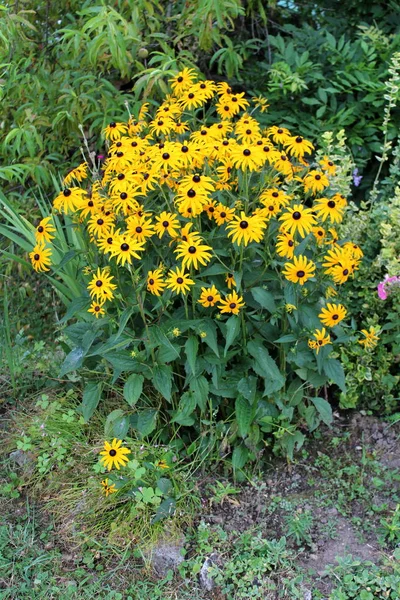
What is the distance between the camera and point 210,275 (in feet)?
7.70

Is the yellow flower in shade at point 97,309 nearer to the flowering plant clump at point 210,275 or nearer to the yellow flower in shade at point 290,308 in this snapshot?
the flowering plant clump at point 210,275

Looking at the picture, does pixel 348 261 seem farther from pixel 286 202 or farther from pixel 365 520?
pixel 365 520

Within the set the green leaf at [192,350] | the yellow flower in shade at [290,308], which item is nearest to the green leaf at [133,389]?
the green leaf at [192,350]

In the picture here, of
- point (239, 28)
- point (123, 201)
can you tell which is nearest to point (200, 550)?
point (123, 201)

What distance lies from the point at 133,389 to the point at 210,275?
1.54 ft

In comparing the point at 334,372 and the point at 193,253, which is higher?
the point at 193,253

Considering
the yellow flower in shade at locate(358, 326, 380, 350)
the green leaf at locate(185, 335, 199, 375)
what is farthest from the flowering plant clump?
the yellow flower in shade at locate(358, 326, 380, 350)

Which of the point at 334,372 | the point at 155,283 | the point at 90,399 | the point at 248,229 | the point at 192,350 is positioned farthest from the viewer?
the point at 90,399

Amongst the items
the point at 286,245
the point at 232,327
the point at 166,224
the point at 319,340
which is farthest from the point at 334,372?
the point at 166,224

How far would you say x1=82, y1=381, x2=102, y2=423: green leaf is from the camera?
2534 millimetres

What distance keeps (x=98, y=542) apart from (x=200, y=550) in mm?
360

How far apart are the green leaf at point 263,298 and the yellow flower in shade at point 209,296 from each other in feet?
0.39

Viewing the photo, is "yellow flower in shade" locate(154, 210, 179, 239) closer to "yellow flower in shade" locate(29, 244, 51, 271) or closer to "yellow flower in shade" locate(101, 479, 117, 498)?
"yellow flower in shade" locate(29, 244, 51, 271)

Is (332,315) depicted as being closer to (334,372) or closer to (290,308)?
(290,308)
